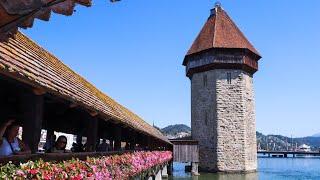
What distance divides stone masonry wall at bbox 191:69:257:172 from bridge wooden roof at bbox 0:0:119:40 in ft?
114

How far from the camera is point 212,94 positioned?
3800cm

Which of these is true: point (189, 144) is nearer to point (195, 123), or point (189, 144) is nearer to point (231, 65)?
point (195, 123)

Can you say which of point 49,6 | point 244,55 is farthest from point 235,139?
point 49,6

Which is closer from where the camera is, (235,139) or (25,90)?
(25,90)

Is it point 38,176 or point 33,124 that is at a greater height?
point 33,124

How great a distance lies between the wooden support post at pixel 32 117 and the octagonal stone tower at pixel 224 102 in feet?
104

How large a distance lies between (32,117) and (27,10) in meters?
3.48

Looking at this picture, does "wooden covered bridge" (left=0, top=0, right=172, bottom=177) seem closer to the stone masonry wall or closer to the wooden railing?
the wooden railing

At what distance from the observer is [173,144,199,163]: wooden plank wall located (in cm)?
3759

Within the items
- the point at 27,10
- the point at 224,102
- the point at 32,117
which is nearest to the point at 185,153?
the point at 224,102

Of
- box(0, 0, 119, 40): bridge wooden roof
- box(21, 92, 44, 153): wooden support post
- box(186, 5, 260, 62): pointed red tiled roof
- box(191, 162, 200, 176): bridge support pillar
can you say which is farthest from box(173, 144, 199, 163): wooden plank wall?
box(0, 0, 119, 40): bridge wooden roof

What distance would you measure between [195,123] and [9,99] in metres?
32.3

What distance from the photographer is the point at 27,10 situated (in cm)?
242

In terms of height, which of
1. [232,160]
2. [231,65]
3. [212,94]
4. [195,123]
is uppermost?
[231,65]
